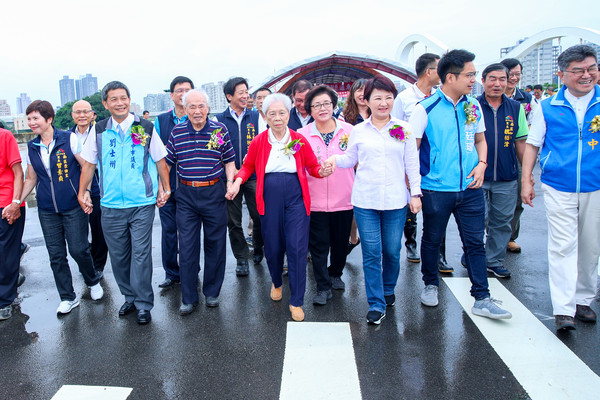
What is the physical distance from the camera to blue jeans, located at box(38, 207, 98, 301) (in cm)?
422

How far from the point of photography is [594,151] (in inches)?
135

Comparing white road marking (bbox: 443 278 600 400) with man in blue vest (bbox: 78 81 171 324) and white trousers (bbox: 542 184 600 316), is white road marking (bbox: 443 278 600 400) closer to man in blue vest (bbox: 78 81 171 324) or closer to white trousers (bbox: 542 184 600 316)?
white trousers (bbox: 542 184 600 316)

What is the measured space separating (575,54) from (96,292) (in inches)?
194

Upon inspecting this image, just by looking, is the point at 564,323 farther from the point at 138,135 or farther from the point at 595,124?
the point at 138,135

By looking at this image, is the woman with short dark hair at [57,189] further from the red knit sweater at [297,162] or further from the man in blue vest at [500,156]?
the man in blue vest at [500,156]

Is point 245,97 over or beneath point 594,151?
over

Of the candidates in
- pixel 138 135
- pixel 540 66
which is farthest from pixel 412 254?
pixel 540 66

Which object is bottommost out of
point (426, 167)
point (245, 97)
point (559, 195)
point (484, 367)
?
point (484, 367)

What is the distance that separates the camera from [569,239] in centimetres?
351

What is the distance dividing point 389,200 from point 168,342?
7.07 ft

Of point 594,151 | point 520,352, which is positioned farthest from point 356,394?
point 594,151

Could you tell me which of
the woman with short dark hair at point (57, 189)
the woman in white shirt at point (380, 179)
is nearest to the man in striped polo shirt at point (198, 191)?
the woman with short dark hair at point (57, 189)

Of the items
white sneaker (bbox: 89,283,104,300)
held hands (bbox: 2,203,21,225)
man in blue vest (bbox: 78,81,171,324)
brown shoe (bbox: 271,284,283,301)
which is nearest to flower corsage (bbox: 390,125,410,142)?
brown shoe (bbox: 271,284,283,301)

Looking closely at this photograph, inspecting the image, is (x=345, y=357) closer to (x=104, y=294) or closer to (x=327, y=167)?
(x=327, y=167)
